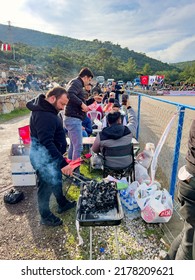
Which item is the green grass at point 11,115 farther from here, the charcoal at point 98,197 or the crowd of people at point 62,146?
the charcoal at point 98,197

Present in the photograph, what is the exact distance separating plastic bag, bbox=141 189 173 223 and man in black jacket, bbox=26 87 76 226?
1.05 meters

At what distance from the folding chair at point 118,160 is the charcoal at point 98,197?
836 millimetres

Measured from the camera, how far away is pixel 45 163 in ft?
8.86

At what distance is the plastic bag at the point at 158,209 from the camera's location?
2.45 meters

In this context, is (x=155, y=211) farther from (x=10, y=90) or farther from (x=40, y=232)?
(x=10, y=90)

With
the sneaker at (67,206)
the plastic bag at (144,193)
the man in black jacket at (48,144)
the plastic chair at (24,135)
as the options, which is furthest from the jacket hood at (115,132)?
the plastic chair at (24,135)

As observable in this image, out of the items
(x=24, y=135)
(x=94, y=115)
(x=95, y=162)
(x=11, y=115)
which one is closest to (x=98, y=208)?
(x=95, y=162)

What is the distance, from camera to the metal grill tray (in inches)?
66.1

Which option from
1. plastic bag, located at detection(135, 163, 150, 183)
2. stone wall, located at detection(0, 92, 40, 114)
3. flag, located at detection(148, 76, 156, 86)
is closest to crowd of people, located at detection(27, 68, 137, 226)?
plastic bag, located at detection(135, 163, 150, 183)

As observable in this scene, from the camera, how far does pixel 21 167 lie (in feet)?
11.6

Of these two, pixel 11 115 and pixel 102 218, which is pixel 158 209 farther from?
pixel 11 115

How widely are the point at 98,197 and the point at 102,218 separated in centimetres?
25

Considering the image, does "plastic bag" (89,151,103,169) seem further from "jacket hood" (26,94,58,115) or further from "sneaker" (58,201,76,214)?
"jacket hood" (26,94,58,115)
